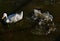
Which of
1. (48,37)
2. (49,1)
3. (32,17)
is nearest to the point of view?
(48,37)

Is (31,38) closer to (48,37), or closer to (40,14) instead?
(48,37)

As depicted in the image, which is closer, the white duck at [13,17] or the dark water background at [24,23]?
the dark water background at [24,23]

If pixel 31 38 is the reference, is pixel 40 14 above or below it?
above

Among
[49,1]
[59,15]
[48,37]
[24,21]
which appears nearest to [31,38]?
[48,37]

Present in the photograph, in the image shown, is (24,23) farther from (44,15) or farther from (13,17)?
(44,15)

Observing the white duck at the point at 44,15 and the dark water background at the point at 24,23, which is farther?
the white duck at the point at 44,15

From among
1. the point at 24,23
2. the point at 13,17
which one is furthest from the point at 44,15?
the point at 13,17

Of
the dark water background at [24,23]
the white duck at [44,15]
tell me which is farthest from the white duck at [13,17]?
the white duck at [44,15]

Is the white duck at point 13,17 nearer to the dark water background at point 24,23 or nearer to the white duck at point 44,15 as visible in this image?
the dark water background at point 24,23
